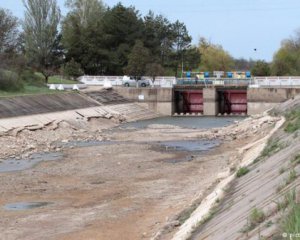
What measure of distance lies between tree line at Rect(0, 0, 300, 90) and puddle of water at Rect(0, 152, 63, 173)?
38310 mm

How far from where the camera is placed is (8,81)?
1997 inches

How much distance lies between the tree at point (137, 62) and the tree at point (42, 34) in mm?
11259

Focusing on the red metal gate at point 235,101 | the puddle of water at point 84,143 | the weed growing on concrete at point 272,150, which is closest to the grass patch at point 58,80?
the red metal gate at point 235,101

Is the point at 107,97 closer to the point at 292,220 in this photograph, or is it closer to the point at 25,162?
the point at 25,162

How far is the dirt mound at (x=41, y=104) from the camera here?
135ft

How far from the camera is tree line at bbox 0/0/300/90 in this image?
76312mm

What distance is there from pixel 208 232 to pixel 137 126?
133 ft

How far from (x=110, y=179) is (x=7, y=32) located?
47.7m

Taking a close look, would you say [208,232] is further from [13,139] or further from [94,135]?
[94,135]

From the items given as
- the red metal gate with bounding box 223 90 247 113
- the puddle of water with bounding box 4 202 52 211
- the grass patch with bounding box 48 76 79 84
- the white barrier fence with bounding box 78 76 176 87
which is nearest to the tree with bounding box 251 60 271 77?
the white barrier fence with bounding box 78 76 176 87

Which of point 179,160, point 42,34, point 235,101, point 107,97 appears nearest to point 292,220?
point 179,160

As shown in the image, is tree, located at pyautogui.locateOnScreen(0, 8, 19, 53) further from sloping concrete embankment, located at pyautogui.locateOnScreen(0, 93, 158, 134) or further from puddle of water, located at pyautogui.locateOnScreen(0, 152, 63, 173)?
puddle of water, located at pyautogui.locateOnScreen(0, 152, 63, 173)

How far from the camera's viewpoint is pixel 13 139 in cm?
3284

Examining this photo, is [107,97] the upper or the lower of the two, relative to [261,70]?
lower
